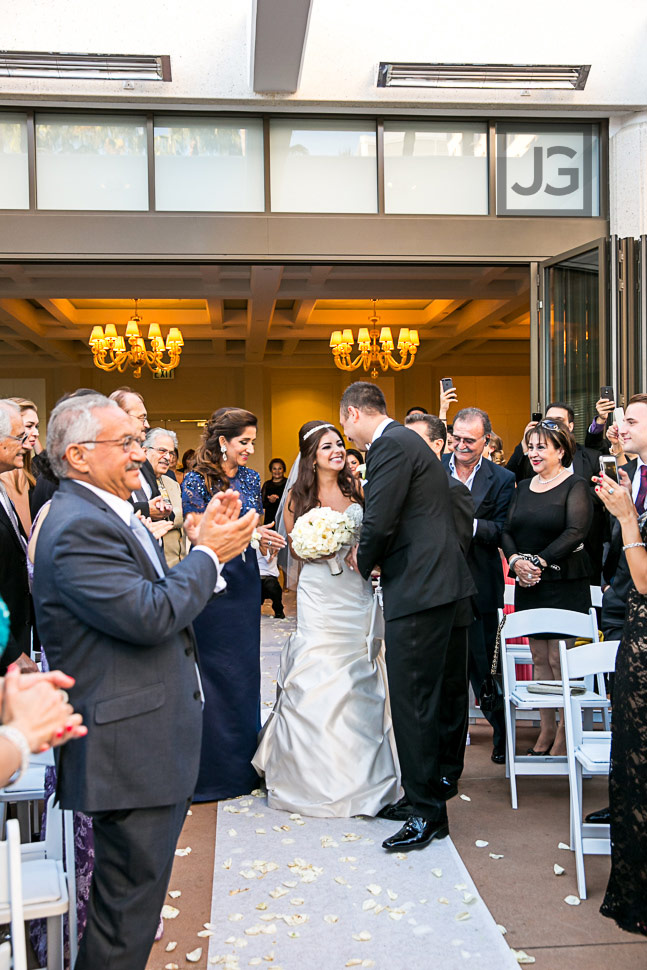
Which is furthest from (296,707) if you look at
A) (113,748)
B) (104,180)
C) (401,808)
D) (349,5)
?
(349,5)

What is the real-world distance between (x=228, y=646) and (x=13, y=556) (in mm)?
1338

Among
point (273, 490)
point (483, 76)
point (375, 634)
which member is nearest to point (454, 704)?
point (375, 634)

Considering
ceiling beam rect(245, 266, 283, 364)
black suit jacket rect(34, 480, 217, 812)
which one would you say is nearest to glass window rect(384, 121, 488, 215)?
ceiling beam rect(245, 266, 283, 364)

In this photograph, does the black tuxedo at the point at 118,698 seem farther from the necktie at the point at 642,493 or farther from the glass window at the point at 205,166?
the glass window at the point at 205,166

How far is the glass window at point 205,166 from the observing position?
24.6ft

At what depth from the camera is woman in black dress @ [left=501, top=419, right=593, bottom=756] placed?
4.78 m

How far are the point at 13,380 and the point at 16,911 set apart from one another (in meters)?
15.3

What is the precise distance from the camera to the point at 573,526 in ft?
15.7

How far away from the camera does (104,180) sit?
7.45 meters

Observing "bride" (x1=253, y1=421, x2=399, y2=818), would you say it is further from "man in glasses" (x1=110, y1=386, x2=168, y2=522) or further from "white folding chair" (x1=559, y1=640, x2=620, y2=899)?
"white folding chair" (x1=559, y1=640, x2=620, y2=899)

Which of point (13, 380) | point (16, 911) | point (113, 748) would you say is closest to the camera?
point (16, 911)

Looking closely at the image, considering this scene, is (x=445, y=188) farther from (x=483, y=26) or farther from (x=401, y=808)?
(x=401, y=808)

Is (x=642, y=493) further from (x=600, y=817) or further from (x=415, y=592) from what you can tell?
(x=600, y=817)

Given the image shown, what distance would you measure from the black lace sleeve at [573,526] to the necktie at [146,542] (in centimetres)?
282
